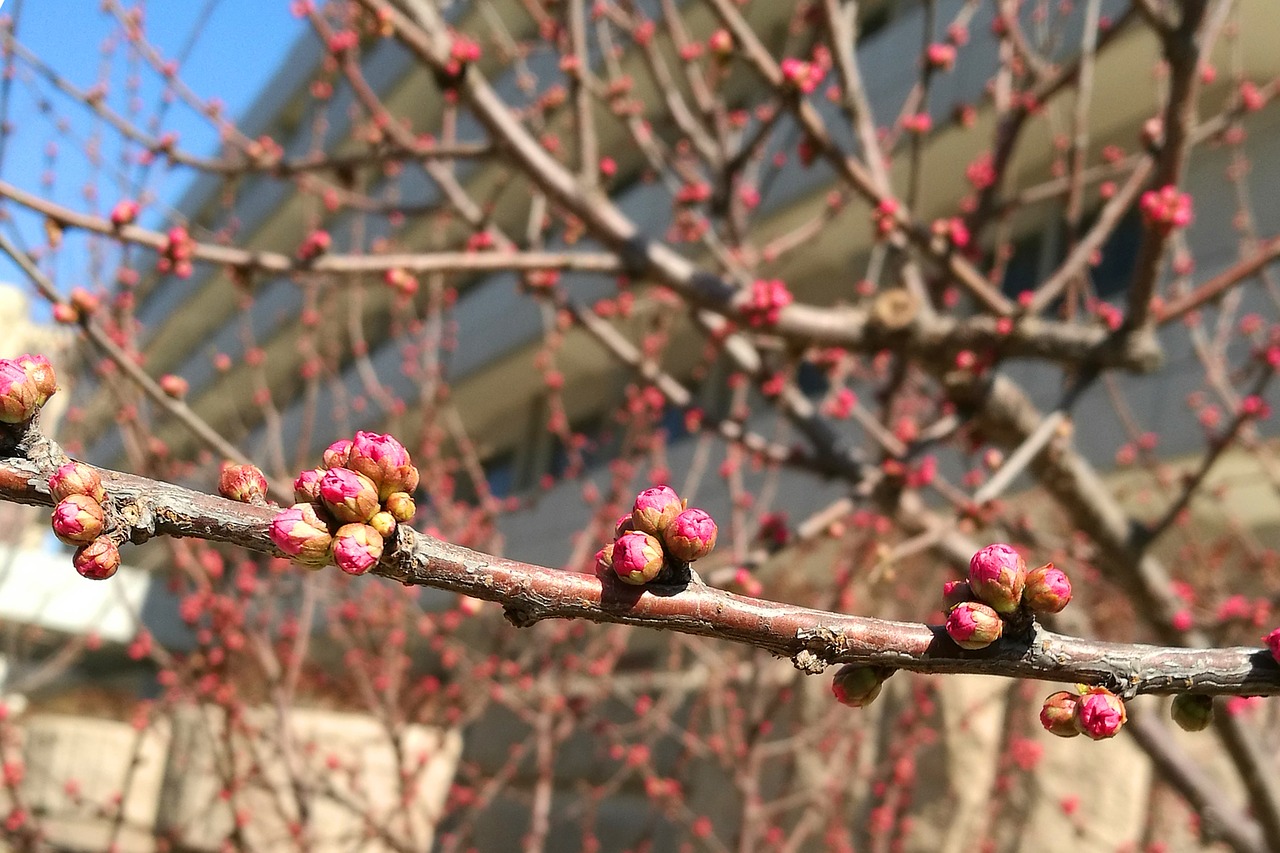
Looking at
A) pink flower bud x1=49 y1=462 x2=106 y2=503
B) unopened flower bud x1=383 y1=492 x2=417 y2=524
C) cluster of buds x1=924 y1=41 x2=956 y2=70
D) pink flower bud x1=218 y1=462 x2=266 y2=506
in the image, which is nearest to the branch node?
unopened flower bud x1=383 y1=492 x2=417 y2=524

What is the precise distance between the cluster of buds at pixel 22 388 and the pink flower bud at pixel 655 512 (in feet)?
1.67

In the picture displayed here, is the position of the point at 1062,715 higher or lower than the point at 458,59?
lower

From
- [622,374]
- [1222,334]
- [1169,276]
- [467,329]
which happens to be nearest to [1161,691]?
[1222,334]

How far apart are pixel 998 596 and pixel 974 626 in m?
0.04

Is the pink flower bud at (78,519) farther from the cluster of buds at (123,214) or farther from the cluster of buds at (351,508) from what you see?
the cluster of buds at (123,214)

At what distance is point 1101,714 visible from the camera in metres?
0.90

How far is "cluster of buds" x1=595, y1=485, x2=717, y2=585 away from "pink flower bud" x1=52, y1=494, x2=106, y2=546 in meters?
0.41

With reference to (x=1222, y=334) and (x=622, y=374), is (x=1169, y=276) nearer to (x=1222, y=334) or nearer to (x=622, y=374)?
(x=1222, y=334)

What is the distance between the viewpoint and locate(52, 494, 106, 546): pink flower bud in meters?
0.74

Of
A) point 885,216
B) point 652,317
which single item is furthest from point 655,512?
point 652,317

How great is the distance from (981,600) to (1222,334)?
13.7 feet

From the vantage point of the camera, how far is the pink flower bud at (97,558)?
2.52 ft

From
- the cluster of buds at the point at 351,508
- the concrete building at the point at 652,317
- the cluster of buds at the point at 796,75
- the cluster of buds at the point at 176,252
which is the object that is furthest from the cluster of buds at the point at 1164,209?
the cluster of buds at the point at 176,252

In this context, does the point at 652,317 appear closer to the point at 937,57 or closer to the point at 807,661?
the point at 937,57
